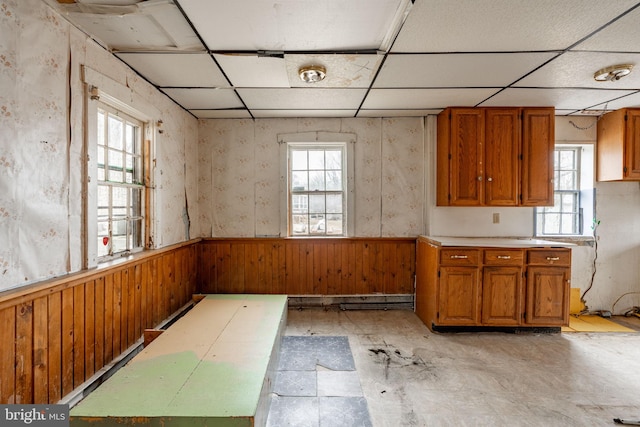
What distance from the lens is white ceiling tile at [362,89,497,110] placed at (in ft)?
9.85

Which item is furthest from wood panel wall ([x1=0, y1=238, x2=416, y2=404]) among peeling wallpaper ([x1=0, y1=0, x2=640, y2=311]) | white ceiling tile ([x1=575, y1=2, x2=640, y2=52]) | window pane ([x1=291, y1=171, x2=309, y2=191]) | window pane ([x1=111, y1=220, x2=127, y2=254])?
white ceiling tile ([x1=575, y1=2, x2=640, y2=52])

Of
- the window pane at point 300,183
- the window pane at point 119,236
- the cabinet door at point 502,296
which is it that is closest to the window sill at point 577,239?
the cabinet door at point 502,296

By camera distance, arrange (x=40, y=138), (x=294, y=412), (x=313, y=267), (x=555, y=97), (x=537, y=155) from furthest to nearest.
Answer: (x=313, y=267) → (x=537, y=155) → (x=555, y=97) → (x=294, y=412) → (x=40, y=138)

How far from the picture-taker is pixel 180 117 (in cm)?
349

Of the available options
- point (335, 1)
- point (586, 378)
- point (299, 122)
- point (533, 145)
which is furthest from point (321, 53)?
point (586, 378)

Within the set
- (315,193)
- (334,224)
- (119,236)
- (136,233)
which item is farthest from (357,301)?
(119,236)

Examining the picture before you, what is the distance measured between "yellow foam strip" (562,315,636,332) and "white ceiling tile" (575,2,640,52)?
2.80 m

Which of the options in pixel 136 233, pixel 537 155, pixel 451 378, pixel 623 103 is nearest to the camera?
pixel 451 378

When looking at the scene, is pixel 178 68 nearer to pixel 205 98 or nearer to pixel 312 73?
pixel 205 98

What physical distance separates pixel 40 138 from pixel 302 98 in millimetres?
2184

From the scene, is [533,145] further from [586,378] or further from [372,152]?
[586,378]

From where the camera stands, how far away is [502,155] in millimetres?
3486

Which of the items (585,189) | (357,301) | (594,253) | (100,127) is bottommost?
(357,301)

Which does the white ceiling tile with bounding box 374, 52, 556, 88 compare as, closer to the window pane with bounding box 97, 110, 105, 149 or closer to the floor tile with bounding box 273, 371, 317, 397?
the window pane with bounding box 97, 110, 105, 149
